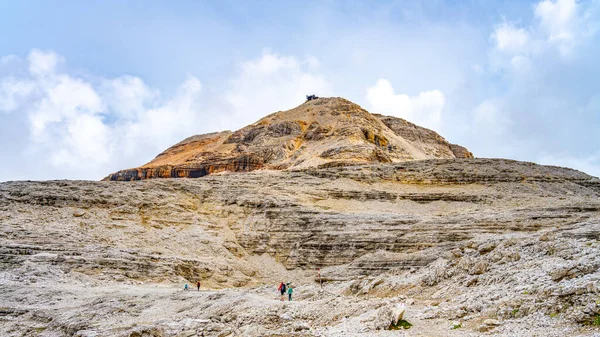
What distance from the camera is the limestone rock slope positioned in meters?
74.1

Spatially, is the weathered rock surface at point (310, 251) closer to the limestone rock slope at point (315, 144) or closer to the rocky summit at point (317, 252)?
the rocky summit at point (317, 252)

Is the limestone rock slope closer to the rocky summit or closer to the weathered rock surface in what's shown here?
the rocky summit

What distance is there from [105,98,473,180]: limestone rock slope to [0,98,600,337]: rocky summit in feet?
5.07

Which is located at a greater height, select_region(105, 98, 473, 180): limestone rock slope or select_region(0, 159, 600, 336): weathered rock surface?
select_region(105, 98, 473, 180): limestone rock slope

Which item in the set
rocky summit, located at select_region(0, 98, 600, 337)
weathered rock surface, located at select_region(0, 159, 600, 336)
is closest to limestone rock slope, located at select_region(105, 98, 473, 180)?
rocky summit, located at select_region(0, 98, 600, 337)

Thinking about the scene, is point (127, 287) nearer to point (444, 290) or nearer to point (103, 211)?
point (103, 211)

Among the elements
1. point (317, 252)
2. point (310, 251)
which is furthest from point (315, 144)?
point (317, 252)

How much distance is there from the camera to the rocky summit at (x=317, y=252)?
1301cm

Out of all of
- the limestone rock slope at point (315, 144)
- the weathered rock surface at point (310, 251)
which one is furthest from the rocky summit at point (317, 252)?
the limestone rock slope at point (315, 144)

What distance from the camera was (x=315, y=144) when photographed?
82.4 metres

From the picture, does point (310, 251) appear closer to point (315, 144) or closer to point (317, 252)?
point (317, 252)

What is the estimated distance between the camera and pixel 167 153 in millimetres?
122750

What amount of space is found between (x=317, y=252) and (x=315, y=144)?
46.1m

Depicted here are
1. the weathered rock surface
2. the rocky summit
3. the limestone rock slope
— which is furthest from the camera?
the limestone rock slope
